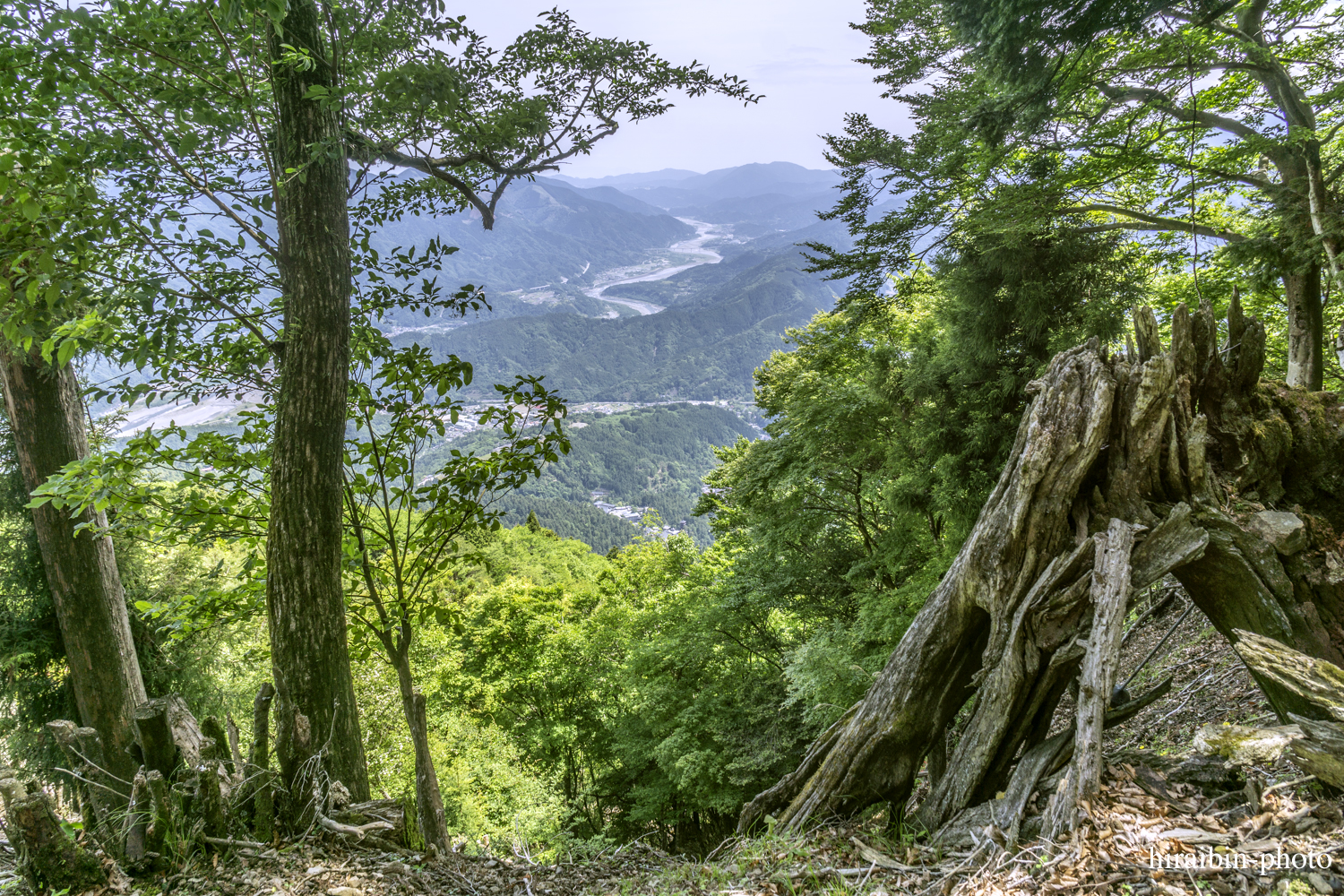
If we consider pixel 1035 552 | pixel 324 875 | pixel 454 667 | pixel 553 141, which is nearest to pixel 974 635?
pixel 1035 552

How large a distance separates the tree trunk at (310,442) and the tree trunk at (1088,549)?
9.08ft

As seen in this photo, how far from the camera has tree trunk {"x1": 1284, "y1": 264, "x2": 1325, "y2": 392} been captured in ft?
27.3

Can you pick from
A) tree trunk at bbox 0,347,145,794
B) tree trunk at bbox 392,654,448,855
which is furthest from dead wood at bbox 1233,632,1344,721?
tree trunk at bbox 0,347,145,794

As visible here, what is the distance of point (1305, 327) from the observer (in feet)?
28.0

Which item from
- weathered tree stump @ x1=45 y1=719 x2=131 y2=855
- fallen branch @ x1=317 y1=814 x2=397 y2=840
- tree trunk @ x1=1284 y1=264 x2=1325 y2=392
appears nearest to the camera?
weathered tree stump @ x1=45 y1=719 x2=131 y2=855

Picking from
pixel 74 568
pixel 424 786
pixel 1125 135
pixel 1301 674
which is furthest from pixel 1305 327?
pixel 74 568

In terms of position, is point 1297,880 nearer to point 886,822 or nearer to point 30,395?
point 886,822

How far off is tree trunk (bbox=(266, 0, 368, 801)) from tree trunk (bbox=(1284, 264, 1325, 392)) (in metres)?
11.5

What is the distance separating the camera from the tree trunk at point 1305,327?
27.3ft

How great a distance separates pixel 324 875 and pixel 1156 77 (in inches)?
473

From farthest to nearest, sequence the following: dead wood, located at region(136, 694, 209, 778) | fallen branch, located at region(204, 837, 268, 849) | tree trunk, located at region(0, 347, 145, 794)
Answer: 1. tree trunk, located at region(0, 347, 145, 794)
2. dead wood, located at region(136, 694, 209, 778)
3. fallen branch, located at region(204, 837, 268, 849)

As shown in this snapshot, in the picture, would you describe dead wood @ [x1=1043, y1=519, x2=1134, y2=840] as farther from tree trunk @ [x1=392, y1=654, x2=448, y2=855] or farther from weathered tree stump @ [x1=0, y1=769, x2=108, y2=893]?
weathered tree stump @ [x1=0, y1=769, x2=108, y2=893]

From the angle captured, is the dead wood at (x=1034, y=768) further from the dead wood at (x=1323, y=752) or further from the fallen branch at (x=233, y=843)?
the fallen branch at (x=233, y=843)

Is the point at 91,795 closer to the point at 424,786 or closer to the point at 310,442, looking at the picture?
the point at 424,786
